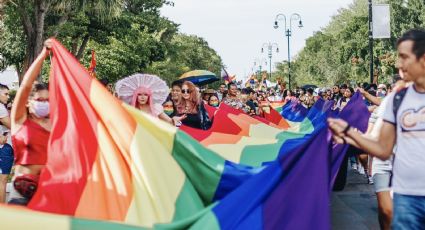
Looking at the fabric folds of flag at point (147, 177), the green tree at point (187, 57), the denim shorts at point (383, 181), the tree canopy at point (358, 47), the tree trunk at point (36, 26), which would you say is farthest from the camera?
the green tree at point (187, 57)

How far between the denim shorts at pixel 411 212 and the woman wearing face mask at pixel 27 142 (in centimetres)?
266

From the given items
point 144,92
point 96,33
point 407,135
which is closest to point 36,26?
point 96,33

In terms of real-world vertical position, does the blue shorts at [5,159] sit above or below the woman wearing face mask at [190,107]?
below

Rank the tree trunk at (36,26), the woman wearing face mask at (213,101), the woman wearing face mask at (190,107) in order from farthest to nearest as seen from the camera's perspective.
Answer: the tree trunk at (36,26) → the woman wearing face mask at (213,101) → the woman wearing face mask at (190,107)

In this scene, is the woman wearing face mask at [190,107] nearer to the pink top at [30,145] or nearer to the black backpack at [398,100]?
the pink top at [30,145]

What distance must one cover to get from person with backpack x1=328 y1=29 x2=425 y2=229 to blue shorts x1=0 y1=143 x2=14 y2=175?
17.9 ft

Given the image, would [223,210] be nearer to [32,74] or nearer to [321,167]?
[321,167]

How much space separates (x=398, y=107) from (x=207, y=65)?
11640 centimetres

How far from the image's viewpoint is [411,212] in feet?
13.3

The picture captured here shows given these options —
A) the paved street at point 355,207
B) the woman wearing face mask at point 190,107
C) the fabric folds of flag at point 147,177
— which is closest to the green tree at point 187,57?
the paved street at point 355,207

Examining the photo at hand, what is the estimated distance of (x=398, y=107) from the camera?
410cm

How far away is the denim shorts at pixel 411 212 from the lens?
159 inches

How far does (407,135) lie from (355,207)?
5.83 m

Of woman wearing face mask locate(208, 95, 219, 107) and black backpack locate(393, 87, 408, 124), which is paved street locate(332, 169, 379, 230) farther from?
black backpack locate(393, 87, 408, 124)
